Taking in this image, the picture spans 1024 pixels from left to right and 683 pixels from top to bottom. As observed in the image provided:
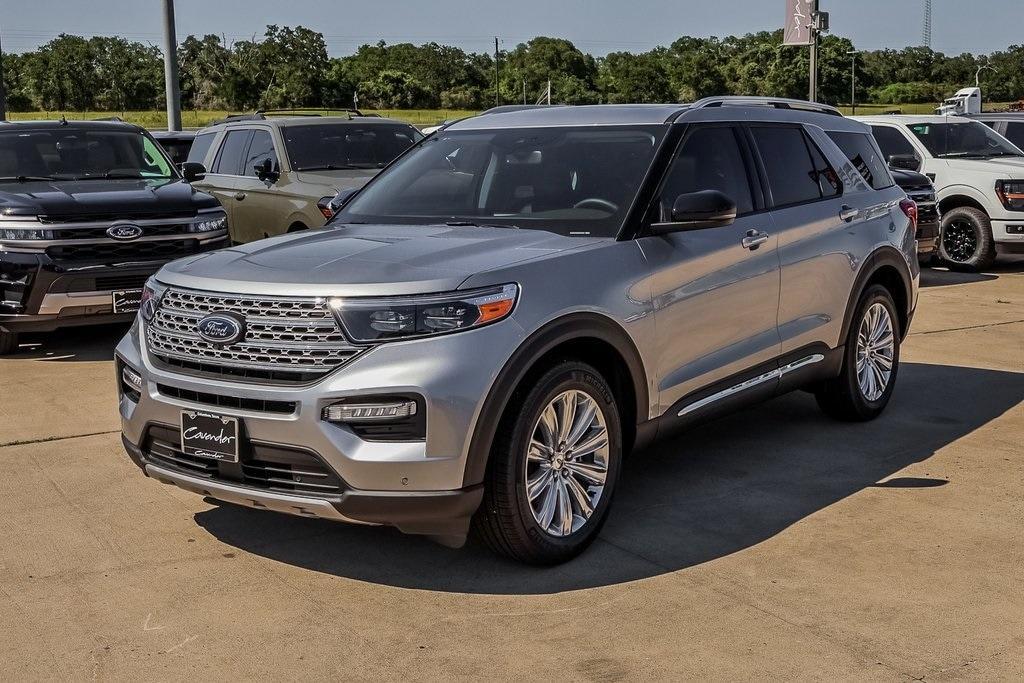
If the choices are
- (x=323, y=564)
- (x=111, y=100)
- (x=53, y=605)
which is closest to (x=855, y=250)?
(x=323, y=564)

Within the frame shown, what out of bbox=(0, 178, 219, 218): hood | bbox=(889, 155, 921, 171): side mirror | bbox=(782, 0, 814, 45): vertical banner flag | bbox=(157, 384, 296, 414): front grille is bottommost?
bbox=(157, 384, 296, 414): front grille

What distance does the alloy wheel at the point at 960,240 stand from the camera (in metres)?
14.6

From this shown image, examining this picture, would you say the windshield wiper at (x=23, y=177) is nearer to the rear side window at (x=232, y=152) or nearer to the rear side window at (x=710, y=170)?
the rear side window at (x=232, y=152)

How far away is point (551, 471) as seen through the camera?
459 cm

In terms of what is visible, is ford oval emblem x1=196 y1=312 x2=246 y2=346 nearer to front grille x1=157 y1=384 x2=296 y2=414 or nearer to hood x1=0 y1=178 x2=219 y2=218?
front grille x1=157 y1=384 x2=296 y2=414

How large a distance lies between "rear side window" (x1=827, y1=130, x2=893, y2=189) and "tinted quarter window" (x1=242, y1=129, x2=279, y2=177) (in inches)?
232

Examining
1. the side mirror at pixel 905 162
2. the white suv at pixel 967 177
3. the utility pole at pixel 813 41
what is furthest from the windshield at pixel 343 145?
the utility pole at pixel 813 41

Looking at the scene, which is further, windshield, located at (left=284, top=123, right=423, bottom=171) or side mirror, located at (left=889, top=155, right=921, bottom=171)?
side mirror, located at (left=889, top=155, right=921, bottom=171)

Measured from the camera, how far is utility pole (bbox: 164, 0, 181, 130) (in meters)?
18.7

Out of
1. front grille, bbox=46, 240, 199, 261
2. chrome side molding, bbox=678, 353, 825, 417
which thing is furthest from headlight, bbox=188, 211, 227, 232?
chrome side molding, bbox=678, 353, 825, 417

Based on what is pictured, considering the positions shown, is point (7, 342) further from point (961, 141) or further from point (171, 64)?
point (961, 141)

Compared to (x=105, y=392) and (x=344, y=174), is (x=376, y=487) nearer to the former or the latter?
(x=105, y=392)

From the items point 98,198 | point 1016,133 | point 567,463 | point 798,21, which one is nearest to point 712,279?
point 567,463

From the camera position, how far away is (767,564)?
184 inches
